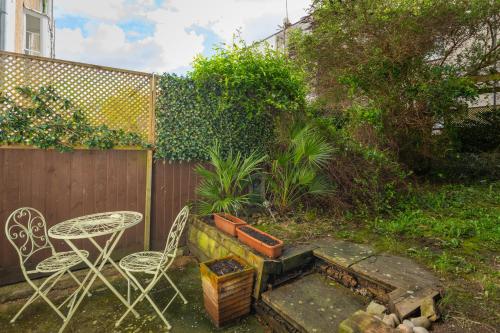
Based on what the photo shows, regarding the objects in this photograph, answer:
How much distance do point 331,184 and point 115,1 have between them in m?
5.72

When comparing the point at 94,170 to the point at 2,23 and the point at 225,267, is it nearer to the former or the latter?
the point at 225,267

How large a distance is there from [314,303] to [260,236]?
0.81 m

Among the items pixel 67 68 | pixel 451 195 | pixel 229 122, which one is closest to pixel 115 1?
pixel 67 68

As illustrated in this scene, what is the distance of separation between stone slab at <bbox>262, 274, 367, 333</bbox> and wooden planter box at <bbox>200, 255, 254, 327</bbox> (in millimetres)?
192

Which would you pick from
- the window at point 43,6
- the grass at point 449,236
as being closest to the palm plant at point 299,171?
the grass at point 449,236

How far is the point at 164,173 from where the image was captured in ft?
12.6

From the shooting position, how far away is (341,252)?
2732mm

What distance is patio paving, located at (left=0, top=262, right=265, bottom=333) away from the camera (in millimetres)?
2318

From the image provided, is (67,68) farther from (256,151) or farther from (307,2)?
(307,2)

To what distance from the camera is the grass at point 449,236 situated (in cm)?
185

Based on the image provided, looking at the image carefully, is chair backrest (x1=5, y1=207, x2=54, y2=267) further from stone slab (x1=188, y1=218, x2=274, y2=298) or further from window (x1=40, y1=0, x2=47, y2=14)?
window (x1=40, y1=0, x2=47, y2=14)

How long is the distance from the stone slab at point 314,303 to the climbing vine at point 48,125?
2.73 meters

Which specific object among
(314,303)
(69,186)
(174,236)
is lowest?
(314,303)

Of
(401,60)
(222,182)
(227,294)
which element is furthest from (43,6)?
(227,294)
